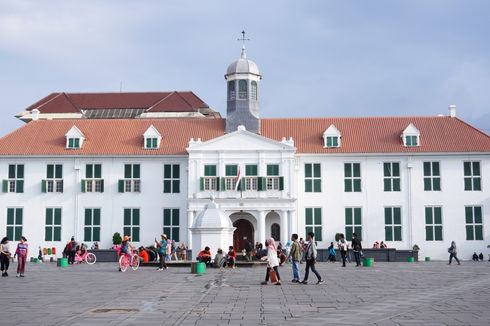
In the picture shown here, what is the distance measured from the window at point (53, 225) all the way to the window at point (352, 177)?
21.6 metres

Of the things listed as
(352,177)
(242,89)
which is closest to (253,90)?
(242,89)

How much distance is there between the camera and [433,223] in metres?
50.8

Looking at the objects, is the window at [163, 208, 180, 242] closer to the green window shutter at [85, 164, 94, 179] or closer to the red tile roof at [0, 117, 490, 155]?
the red tile roof at [0, 117, 490, 155]

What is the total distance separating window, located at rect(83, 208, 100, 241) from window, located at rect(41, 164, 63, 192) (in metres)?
2.89

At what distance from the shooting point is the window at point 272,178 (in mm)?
50281

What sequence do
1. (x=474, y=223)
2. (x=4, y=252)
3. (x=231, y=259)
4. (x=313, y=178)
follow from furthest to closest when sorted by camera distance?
(x=313, y=178)
(x=474, y=223)
(x=231, y=259)
(x=4, y=252)

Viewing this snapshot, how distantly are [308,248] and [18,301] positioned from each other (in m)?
9.70

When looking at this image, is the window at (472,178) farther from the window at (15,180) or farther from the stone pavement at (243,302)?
the window at (15,180)

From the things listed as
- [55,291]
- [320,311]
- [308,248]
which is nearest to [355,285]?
[308,248]

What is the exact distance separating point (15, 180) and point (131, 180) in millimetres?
8845

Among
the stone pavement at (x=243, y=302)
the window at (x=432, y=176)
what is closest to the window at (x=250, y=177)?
the window at (x=432, y=176)

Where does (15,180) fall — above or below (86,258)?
above

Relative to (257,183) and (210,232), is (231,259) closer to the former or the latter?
(210,232)

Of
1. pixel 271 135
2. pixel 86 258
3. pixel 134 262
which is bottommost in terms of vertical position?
pixel 86 258
